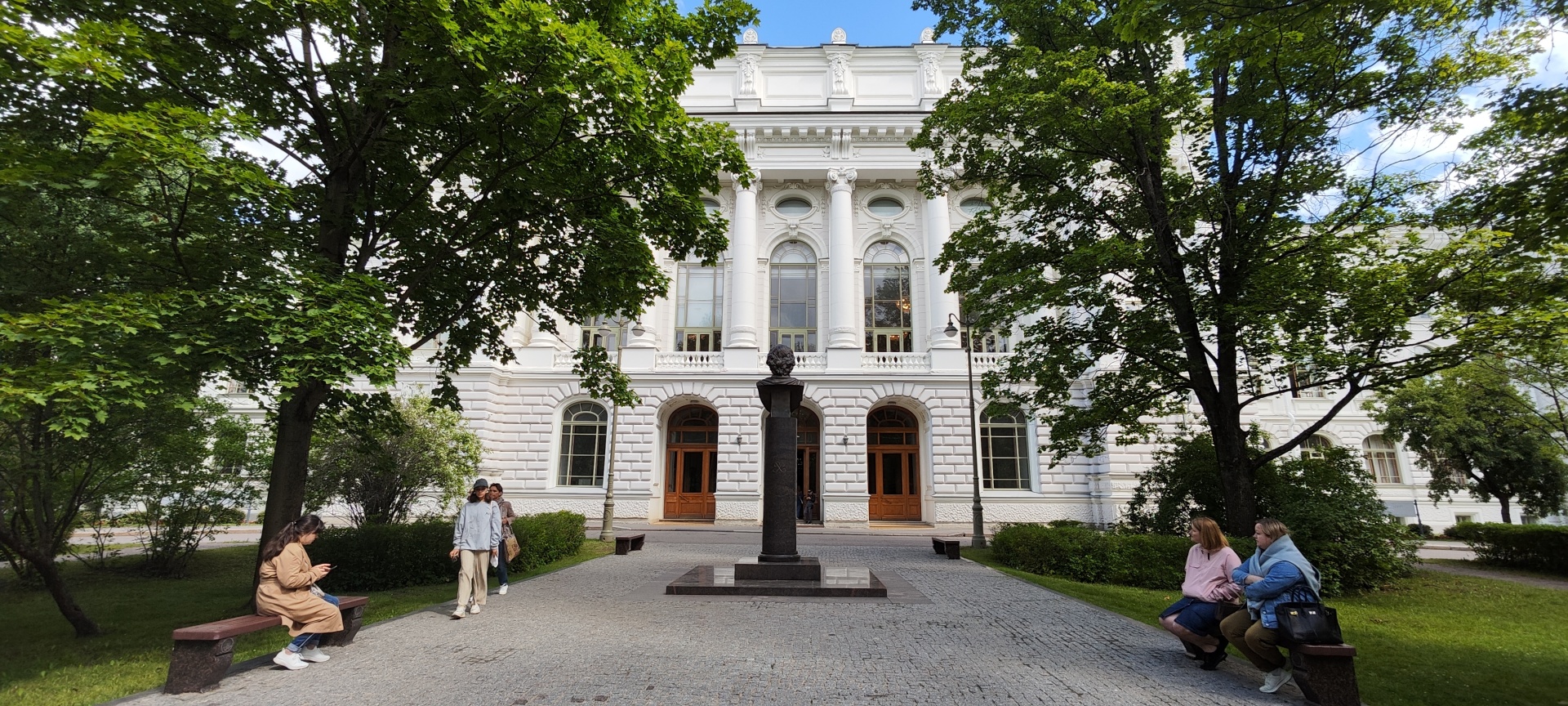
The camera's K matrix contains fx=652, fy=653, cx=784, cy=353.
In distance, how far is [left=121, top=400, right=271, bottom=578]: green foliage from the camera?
11.9 meters

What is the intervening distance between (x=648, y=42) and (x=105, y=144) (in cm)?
649

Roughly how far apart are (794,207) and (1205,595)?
2614 cm

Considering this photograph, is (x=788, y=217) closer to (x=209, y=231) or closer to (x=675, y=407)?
(x=675, y=407)

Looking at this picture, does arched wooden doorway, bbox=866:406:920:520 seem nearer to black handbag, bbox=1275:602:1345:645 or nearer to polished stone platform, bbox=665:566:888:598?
polished stone platform, bbox=665:566:888:598

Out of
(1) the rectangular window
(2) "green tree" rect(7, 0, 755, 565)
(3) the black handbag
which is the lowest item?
(3) the black handbag

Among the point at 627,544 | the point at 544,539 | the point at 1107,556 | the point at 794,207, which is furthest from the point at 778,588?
the point at 794,207

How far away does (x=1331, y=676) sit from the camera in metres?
5.11

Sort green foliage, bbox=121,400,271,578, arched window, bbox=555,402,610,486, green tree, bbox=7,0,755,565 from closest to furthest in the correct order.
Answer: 1. green tree, bbox=7,0,755,565
2. green foliage, bbox=121,400,271,578
3. arched window, bbox=555,402,610,486

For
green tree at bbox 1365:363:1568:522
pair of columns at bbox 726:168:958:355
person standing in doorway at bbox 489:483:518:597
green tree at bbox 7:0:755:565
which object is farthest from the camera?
pair of columns at bbox 726:168:958:355

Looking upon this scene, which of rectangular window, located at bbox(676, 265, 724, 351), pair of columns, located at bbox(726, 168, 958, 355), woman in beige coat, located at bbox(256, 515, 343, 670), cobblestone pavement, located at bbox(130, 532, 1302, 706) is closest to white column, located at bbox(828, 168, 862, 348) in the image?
pair of columns, located at bbox(726, 168, 958, 355)

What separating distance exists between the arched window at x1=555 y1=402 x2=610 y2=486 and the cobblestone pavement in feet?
56.4

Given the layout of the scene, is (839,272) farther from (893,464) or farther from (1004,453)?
(1004,453)

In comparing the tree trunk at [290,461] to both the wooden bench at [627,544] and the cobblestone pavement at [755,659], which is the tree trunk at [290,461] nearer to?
the cobblestone pavement at [755,659]

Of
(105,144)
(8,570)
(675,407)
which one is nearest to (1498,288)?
(105,144)
